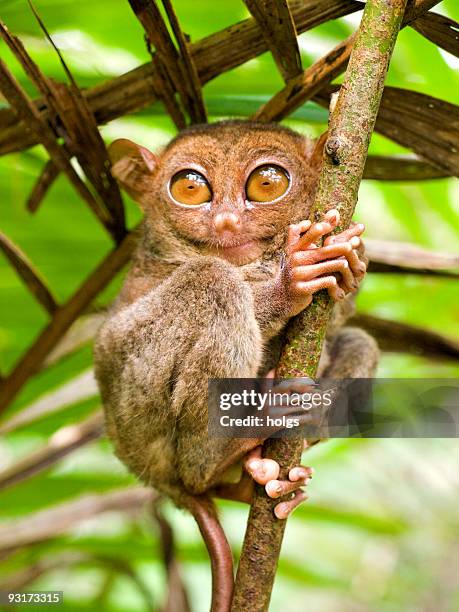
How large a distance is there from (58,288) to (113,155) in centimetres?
99

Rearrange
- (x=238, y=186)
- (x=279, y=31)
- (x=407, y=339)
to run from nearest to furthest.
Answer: (x=279, y=31), (x=238, y=186), (x=407, y=339)

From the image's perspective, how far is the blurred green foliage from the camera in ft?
10.4

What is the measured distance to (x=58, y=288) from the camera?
3.94 meters

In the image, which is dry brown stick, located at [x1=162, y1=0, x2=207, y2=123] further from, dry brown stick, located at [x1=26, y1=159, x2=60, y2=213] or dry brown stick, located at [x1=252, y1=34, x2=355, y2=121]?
dry brown stick, located at [x1=26, y1=159, x2=60, y2=213]

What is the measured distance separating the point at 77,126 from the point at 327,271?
1.21 metres

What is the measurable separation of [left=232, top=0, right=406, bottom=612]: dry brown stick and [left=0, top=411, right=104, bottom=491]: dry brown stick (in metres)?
1.44

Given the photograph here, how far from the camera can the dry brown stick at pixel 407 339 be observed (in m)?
3.45

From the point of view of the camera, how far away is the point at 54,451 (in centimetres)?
345

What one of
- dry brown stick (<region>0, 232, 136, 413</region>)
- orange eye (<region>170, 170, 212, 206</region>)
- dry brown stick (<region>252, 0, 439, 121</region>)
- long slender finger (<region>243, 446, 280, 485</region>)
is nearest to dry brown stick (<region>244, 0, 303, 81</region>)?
dry brown stick (<region>252, 0, 439, 121</region>)

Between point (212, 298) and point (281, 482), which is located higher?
point (212, 298)

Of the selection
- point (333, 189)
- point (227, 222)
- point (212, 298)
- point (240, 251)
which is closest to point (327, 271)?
point (333, 189)

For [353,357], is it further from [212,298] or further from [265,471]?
[265,471]

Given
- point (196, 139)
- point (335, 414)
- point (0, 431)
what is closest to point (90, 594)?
point (0, 431)

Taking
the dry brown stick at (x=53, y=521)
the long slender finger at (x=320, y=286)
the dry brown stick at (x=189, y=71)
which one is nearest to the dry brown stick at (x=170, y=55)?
the dry brown stick at (x=189, y=71)
